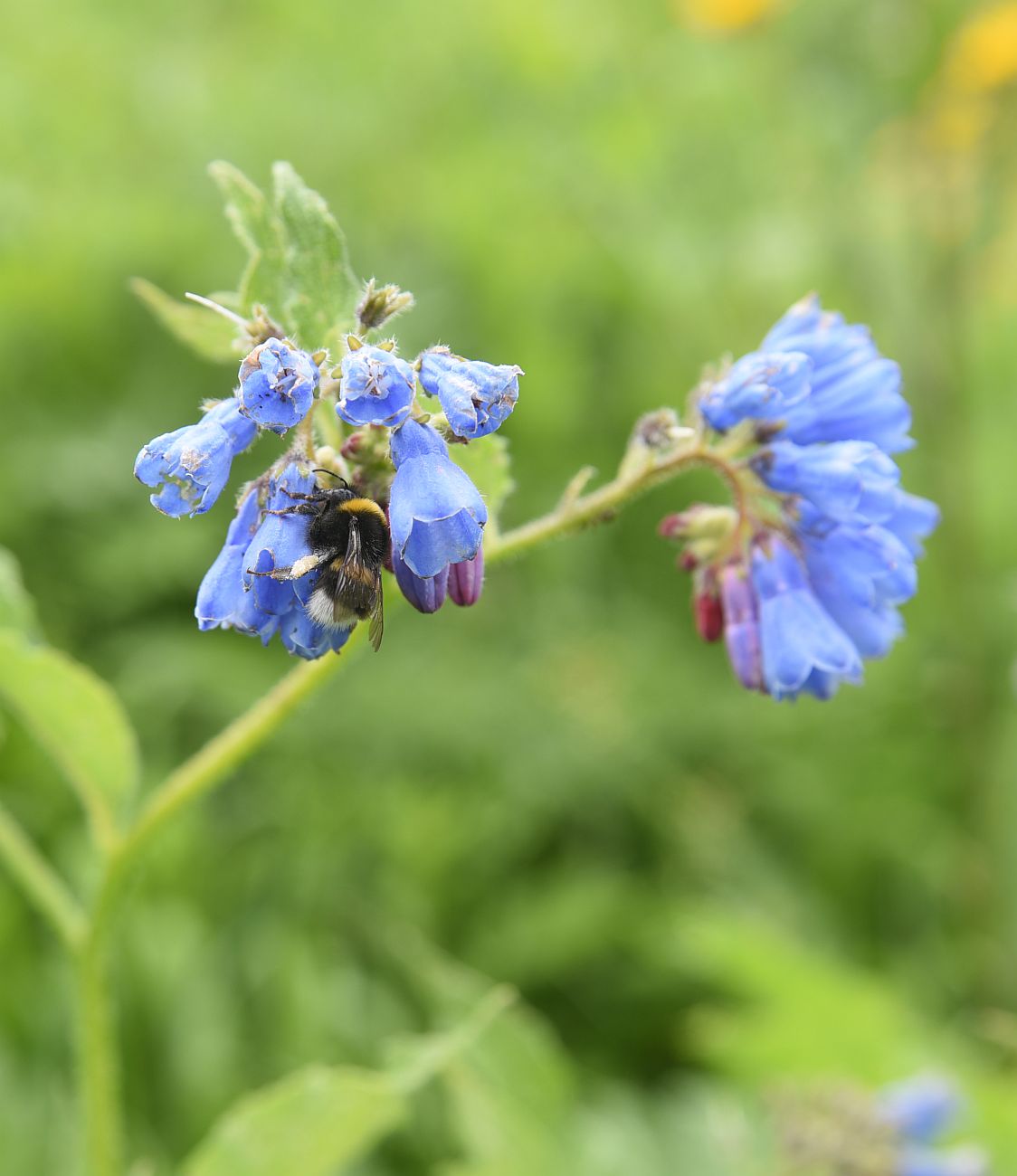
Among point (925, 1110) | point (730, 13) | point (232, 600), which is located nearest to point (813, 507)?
point (232, 600)

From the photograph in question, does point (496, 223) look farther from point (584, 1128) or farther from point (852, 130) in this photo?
point (584, 1128)

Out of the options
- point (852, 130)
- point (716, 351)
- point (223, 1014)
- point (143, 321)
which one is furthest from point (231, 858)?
point (852, 130)

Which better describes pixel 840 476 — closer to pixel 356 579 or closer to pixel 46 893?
pixel 356 579

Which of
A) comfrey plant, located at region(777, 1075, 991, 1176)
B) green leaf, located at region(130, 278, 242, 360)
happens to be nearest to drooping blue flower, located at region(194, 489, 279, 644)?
green leaf, located at region(130, 278, 242, 360)

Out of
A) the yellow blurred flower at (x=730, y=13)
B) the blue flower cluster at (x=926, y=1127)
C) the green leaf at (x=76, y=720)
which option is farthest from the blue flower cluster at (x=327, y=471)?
the yellow blurred flower at (x=730, y=13)

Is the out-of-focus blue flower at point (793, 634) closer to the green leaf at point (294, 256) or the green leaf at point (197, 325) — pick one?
the green leaf at point (294, 256)

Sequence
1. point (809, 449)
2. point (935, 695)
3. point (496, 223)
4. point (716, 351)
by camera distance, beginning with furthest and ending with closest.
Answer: point (496, 223) → point (716, 351) → point (935, 695) → point (809, 449)
